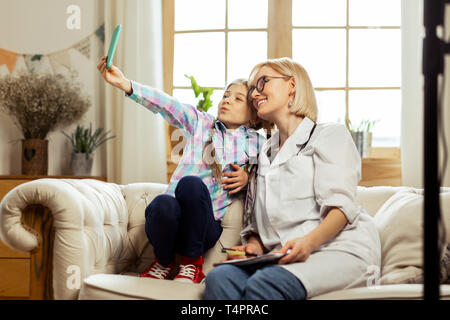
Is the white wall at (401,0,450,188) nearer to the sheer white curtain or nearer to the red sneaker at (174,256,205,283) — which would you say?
the sheer white curtain

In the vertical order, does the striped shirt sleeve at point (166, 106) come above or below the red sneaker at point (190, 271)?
above

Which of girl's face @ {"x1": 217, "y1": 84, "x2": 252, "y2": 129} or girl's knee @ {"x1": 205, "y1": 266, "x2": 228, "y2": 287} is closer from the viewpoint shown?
girl's knee @ {"x1": 205, "y1": 266, "x2": 228, "y2": 287}

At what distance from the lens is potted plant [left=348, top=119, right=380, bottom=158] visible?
260cm

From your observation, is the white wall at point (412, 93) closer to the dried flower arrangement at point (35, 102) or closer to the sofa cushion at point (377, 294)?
the sofa cushion at point (377, 294)

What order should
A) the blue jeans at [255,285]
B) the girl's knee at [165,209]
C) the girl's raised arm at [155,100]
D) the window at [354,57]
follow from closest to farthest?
the blue jeans at [255,285], the girl's knee at [165,209], the girl's raised arm at [155,100], the window at [354,57]

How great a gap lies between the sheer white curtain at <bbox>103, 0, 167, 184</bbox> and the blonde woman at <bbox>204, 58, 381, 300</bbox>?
129 cm

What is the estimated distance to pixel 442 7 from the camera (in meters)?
0.70

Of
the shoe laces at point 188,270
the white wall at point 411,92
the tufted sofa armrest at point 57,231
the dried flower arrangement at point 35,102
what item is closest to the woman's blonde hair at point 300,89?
the shoe laces at point 188,270

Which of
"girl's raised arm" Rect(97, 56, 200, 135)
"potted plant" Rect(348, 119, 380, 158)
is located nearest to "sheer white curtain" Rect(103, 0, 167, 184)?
"girl's raised arm" Rect(97, 56, 200, 135)

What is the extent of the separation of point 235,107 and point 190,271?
63 centimetres

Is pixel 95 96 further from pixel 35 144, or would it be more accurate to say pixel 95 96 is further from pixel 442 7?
pixel 442 7

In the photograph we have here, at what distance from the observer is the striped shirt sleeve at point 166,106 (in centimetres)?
158
